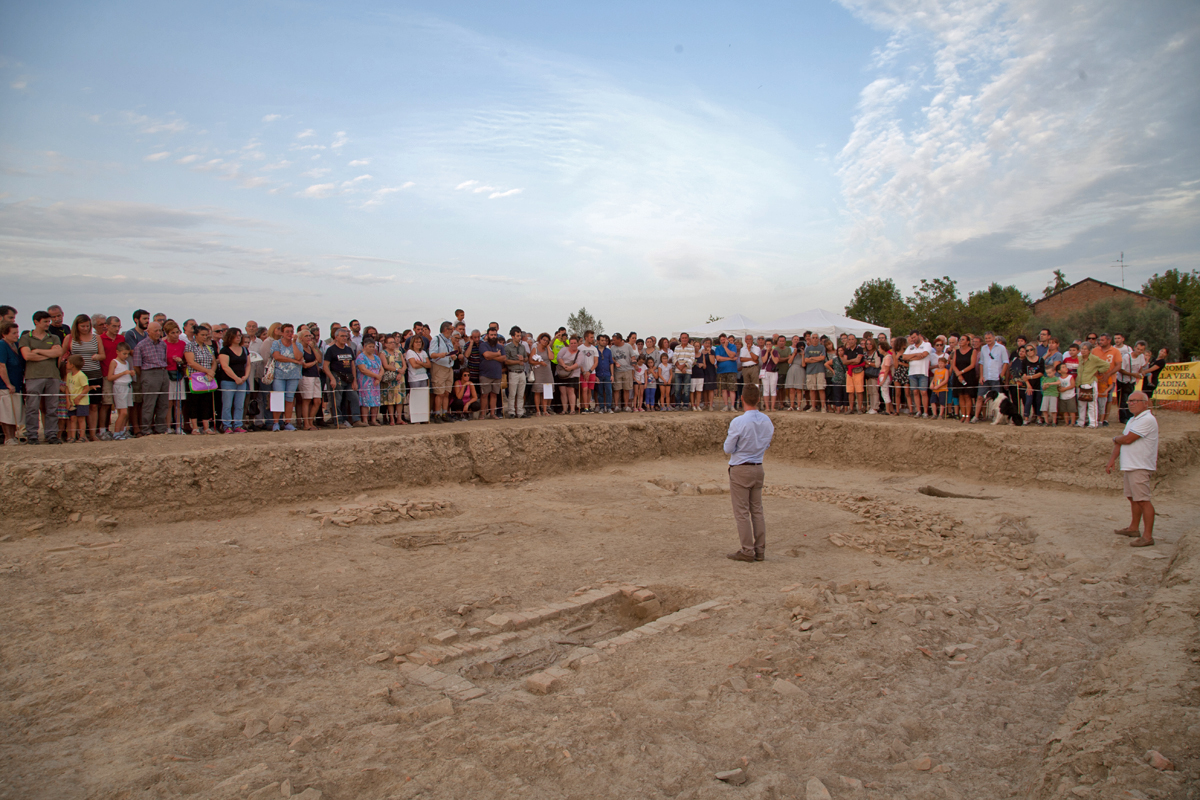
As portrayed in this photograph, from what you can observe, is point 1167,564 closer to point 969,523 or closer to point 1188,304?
point 969,523

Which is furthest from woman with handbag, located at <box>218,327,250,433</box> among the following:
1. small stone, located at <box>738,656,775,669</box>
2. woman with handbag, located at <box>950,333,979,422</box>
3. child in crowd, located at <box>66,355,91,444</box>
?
woman with handbag, located at <box>950,333,979,422</box>

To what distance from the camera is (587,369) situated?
15.6m

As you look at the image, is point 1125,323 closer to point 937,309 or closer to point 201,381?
point 937,309

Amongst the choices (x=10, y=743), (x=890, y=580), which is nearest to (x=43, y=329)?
(x=10, y=743)

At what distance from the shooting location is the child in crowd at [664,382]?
1691cm

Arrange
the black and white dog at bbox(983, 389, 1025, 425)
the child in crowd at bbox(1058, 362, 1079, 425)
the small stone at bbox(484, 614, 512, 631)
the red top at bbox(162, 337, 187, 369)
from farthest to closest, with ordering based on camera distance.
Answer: the black and white dog at bbox(983, 389, 1025, 425) → the child in crowd at bbox(1058, 362, 1079, 425) → the red top at bbox(162, 337, 187, 369) → the small stone at bbox(484, 614, 512, 631)

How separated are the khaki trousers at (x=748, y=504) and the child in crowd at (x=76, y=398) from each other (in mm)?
9163

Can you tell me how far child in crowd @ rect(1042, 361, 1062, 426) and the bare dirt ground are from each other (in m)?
2.23

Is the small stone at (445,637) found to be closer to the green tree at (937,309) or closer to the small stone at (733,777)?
the small stone at (733,777)

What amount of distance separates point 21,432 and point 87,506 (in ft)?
7.82

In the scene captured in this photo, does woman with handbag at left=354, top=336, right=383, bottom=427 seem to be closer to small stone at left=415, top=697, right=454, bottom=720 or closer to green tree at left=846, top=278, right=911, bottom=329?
small stone at left=415, top=697, right=454, bottom=720

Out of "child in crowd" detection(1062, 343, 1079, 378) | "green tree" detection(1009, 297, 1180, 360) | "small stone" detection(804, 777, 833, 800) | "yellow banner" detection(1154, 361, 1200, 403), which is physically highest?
"green tree" detection(1009, 297, 1180, 360)

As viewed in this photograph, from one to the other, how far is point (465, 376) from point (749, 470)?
7.98 metres

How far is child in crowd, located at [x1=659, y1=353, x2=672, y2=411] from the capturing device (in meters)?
16.9
